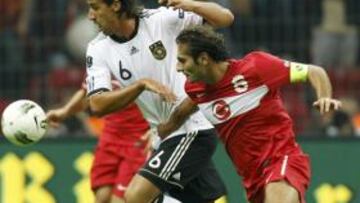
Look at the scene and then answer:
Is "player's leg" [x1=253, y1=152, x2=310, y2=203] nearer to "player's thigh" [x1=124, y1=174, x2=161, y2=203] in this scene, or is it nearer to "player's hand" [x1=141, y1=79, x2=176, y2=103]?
"player's hand" [x1=141, y1=79, x2=176, y2=103]

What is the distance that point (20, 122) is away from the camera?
31.8 ft

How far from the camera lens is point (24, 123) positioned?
9664 millimetres

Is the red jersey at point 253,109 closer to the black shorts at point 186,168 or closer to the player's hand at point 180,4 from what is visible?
the player's hand at point 180,4

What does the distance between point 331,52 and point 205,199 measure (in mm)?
3688

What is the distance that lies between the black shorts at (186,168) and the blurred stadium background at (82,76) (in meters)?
2.56

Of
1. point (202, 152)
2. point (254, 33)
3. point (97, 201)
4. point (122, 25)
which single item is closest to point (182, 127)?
point (202, 152)

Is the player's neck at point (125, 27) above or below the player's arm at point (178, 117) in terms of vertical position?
above

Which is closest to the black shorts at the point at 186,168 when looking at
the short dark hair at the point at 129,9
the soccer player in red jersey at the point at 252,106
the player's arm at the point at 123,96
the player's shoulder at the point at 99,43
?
the player's arm at the point at 123,96

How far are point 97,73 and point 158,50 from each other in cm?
42

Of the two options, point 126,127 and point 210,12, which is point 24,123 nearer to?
point 210,12

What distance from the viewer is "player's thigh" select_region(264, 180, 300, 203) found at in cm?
842

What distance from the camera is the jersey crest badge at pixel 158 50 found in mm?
9164

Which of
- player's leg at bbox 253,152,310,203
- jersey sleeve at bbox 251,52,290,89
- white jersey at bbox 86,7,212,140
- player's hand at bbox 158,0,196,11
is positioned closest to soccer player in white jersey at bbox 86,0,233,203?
white jersey at bbox 86,7,212,140

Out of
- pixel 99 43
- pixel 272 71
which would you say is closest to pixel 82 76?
pixel 99 43
